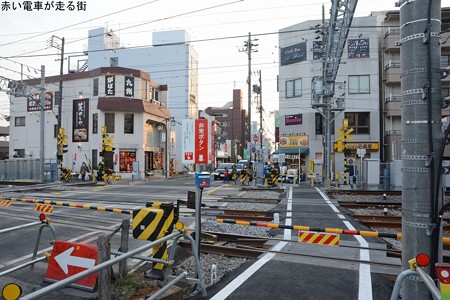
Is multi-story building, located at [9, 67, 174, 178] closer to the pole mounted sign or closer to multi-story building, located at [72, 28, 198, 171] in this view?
multi-story building, located at [72, 28, 198, 171]

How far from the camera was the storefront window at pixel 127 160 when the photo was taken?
36938 mm

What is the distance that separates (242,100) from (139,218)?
252ft

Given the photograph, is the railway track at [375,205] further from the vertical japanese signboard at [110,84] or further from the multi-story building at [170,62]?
the multi-story building at [170,62]

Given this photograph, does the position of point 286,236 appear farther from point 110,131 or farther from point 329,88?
point 110,131

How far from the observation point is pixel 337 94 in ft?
118

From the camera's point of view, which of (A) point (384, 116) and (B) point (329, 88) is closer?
(B) point (329, 88)

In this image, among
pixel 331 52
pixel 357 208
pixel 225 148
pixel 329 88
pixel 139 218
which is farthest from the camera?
pixel 225 148

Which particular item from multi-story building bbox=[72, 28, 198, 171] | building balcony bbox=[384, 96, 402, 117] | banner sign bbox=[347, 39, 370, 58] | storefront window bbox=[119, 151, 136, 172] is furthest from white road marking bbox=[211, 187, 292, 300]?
multi-story building bbox=[72, 28, 198, 171]

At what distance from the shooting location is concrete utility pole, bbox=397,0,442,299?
9.84 ft

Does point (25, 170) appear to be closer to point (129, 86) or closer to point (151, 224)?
point (129, 86)

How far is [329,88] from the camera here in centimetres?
2436

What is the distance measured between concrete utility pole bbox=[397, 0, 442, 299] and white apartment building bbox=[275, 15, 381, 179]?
3298 centimetres

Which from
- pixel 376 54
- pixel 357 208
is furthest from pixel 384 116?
pixel 357 208

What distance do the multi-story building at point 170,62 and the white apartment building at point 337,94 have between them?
837 inches
